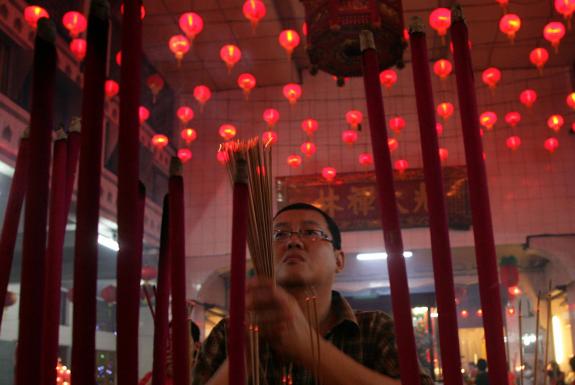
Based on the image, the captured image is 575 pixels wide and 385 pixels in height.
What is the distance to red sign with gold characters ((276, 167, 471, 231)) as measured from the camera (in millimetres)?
8188

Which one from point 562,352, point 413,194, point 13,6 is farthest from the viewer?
point 562,352

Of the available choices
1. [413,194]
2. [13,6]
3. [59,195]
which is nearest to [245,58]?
[413,194]

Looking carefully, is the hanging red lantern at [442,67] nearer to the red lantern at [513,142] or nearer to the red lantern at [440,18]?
the red lantern at [440,18]

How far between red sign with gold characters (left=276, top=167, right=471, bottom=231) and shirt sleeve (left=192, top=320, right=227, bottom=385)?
680cm

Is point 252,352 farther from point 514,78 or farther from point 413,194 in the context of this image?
point 514,78

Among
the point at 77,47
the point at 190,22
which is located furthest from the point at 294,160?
the point at 77,47

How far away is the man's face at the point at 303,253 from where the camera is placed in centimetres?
115

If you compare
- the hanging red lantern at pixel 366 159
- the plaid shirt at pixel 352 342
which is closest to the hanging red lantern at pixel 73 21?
the hanging red lantern at pixel 366 159

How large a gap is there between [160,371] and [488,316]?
28cm

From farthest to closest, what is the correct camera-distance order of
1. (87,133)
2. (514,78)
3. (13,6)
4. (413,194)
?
(514,78), (413,194), (13,6), (87,133)

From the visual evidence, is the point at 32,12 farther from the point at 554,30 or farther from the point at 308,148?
the point at 554,30

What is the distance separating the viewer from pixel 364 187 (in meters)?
8.44

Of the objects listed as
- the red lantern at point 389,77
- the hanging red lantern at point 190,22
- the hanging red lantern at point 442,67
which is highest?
the hanging red lantern at point 190,22

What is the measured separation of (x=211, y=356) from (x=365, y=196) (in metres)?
7.22
